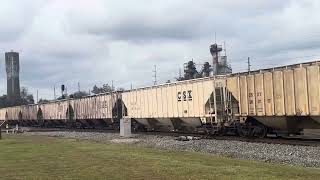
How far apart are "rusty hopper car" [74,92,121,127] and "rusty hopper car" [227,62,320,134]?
21.6 metres

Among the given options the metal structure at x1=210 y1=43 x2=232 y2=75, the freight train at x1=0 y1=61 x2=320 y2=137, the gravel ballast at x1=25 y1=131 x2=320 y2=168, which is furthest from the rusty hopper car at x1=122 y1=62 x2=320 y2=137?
the metal structure at x1=210 y1=43 x2=232 y2=75

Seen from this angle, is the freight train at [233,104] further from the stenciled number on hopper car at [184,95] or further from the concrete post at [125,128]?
the concrete post at [125,128]

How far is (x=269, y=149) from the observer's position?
72.8 ft

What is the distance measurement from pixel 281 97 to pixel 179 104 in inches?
477

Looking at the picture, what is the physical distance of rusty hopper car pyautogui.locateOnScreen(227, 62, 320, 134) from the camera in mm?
24281

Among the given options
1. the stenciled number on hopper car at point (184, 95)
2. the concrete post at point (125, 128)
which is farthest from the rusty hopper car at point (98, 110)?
the stenciled number on hopper car at point (184, 95)

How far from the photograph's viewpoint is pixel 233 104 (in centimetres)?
3048

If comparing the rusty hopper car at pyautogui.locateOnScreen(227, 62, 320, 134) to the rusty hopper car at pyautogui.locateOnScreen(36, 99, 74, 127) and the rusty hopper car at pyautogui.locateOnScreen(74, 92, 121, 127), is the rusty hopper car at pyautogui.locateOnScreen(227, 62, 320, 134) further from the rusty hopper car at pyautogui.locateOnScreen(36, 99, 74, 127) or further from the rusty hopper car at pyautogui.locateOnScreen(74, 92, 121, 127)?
the rusty hopper car at pyautogui.locateOnScreen(36, 99, 74, 127)

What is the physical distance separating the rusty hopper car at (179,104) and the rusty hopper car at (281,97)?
215 centimetres

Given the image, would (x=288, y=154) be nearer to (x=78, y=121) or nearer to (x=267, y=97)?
(x=267, y=97)

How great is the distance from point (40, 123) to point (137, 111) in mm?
36714

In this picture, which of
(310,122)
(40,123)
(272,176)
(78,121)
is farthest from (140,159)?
(40,123)

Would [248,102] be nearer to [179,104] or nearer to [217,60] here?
[179,104]

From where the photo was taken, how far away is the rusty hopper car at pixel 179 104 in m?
32.1
